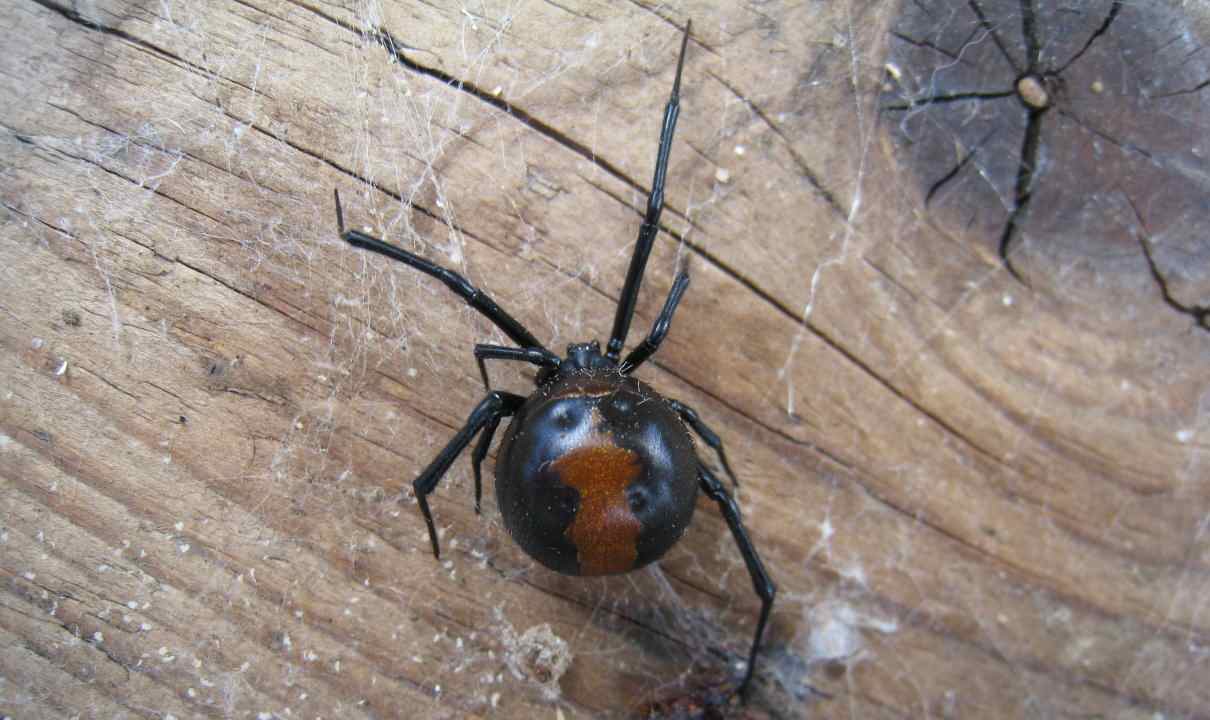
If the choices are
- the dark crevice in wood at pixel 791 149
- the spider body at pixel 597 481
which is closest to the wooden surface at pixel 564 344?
the dark crevice in wood at pixel 791 149

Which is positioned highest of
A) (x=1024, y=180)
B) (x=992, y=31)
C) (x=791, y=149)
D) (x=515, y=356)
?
(x=992, y=31)

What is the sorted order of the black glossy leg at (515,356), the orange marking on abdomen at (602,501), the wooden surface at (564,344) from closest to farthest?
1. the orange marking on abdomen at (602,501)
2. the wooden surface at (564,344)
3. the black glossy leg at (515,356)

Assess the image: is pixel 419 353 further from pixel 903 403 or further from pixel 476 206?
pixel 903 403

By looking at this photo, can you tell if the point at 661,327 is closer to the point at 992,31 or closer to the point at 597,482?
the point at 597,482

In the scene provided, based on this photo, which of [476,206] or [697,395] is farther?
[697,395]

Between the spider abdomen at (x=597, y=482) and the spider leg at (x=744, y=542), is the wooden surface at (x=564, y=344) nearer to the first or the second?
the spider leg at (x=744, y=542)

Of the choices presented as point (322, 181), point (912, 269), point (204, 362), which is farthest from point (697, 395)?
point (204, 362)

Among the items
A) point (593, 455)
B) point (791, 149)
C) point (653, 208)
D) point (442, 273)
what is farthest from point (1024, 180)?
point (442, 273)
